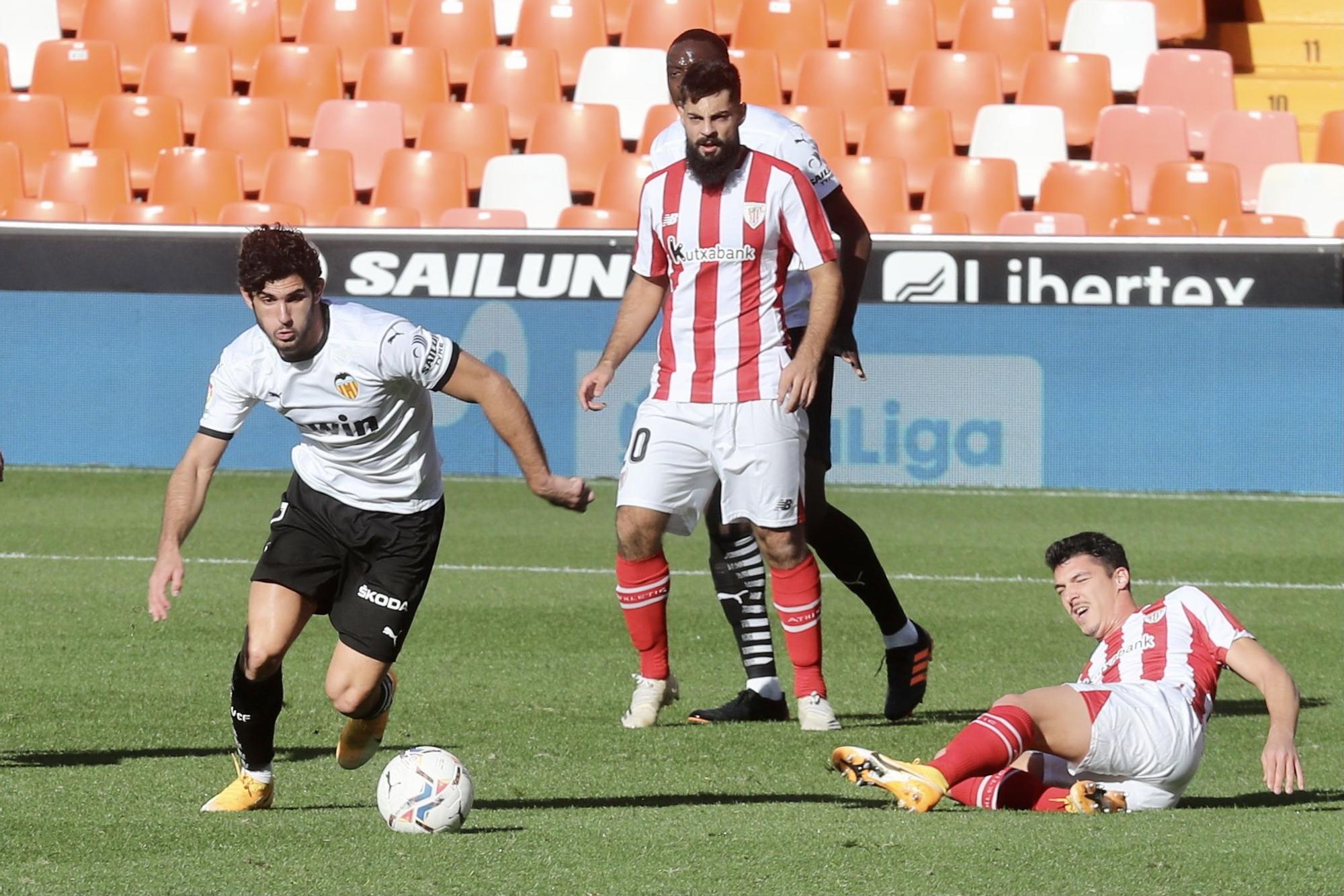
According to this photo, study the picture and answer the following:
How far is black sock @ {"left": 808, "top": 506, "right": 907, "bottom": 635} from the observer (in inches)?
259

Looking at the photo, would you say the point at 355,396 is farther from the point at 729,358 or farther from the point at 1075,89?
the point at 1075,89

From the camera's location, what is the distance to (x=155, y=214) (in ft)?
44.4

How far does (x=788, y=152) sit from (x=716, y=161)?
1.62 ft

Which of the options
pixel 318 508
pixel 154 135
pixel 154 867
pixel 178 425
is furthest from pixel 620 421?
pixel 154 867

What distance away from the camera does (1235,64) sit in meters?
17.2

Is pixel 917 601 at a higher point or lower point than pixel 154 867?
lower

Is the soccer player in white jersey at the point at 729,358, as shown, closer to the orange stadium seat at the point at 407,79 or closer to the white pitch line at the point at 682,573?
the white pitch line at the point at 682,573

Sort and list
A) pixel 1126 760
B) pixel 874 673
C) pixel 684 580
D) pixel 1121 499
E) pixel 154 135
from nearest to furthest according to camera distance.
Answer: pixel 1126 760 < pixel 874 673 < pixel 684 580 < pixel 1121 499 < pixel 154 135

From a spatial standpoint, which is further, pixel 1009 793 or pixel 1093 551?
pixel 1093 551

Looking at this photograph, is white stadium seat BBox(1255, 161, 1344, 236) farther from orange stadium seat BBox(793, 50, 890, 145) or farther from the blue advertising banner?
orange stadium seat BBox(793, 50, 890, 145)

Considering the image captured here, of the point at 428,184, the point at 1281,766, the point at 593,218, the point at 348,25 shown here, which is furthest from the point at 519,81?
the point at 1281,766

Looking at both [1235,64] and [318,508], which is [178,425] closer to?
[318,508]

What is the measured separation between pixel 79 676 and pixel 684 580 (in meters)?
3.48

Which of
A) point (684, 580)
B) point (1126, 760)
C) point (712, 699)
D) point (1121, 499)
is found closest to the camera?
point (1126, 760)
